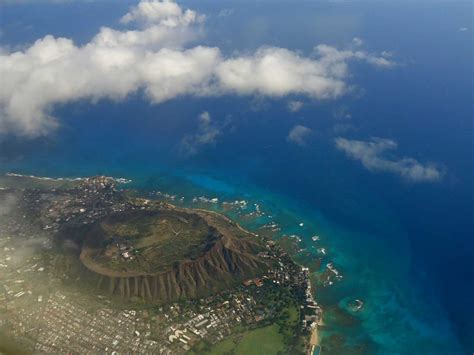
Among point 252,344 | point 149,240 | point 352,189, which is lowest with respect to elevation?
point 252,344

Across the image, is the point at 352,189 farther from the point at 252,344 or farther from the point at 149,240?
the point at 252,344

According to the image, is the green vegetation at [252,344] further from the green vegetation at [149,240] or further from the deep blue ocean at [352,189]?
the green vegetation at [149,240]

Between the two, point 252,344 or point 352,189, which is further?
point 352,189

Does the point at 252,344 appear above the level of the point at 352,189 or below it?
below

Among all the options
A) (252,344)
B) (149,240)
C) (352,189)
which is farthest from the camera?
(352,189)

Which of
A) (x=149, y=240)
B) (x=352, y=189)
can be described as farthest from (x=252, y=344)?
(x=352, y=189)

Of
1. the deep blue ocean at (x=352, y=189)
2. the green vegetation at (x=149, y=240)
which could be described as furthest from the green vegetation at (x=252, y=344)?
the green vegetation at (x=149, y=240)

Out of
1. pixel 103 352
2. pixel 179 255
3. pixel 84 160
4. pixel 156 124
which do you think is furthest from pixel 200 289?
pixel 156 124

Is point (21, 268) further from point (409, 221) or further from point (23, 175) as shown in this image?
point (409, 221)

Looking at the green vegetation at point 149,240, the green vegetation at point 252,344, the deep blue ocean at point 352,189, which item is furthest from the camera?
the green vegetation at point 149,240

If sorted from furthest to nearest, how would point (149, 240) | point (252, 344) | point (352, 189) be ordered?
point (352, 189)
point (149, 240)
point (252, 344)

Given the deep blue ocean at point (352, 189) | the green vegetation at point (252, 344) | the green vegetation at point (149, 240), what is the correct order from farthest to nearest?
1. the green vegetation at point (149, 240)
2. the deep blue ocean at point (352, 189)
3. the green vegetation at point (252, 344)

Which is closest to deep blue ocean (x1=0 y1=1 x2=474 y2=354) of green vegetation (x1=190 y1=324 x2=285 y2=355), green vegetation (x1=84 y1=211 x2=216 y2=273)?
green vegetation (x1=190 y1=324 x2=285 y2=355)
